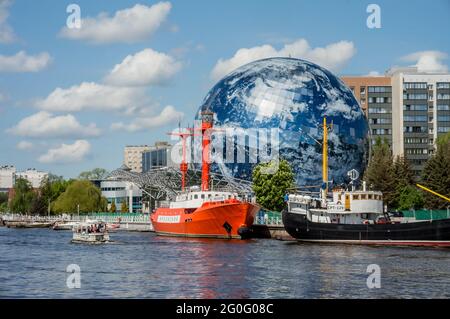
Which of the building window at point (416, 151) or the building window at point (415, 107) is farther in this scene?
the building window at point (416, 151)

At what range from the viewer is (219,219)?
82.4m

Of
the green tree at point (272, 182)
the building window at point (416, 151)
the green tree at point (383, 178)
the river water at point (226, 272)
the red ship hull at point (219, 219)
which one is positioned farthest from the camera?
the building window at point (416, 151)

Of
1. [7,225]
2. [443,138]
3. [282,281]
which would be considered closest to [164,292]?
[282,281]

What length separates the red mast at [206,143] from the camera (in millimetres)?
89375

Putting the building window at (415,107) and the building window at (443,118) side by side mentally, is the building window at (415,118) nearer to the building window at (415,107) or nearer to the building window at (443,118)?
the building window at (415,107)

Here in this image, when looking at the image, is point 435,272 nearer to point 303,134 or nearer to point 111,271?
point 111,271

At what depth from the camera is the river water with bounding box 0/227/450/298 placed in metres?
37.0

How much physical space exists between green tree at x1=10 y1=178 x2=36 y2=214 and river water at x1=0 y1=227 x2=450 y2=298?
120327mm

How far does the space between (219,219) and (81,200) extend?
264 ft

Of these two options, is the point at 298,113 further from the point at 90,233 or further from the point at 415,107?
the point at 415,107

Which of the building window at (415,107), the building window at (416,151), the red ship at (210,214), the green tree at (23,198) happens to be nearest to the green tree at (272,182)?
the red ship at (210,214)

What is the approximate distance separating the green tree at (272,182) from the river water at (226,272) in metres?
25.7

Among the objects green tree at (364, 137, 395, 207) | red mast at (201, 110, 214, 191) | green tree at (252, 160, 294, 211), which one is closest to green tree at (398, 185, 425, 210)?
green tree at (364, 137, 395, 207)

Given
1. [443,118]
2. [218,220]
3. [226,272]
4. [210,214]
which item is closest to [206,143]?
[210,214]
